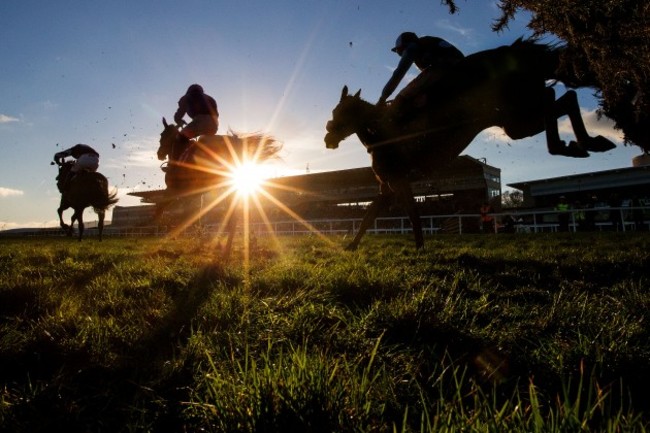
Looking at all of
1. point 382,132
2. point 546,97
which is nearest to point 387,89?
point 382,132

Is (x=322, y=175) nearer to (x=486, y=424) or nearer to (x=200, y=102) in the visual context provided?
(x=200, y=102)

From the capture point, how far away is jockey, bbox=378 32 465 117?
16.9ft

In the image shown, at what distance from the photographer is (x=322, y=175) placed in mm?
40531

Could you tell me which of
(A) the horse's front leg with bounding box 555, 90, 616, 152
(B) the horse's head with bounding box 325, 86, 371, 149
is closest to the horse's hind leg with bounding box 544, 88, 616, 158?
(A) the horse's front leg with bounding box 555, 90, 616, 152

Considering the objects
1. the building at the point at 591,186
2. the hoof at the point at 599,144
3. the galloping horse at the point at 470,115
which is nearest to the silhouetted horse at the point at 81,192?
the galloping horse at the point at 470,115

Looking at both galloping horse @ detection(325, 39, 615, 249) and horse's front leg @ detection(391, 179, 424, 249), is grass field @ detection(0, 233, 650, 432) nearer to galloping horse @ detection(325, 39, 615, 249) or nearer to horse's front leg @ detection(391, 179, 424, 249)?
galloping horse @ detection(325, 39, 615, 249)

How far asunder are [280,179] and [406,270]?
3949 cm

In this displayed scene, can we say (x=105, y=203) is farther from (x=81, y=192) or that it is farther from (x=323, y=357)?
(x=323, y=357)

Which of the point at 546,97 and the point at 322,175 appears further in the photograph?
the point at 322,175

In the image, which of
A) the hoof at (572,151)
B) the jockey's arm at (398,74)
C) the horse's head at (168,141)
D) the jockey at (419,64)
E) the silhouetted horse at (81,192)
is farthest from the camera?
Answer: the silhouetted horse at (81,192)

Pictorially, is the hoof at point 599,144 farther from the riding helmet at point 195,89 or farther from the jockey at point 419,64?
the riding helmet at point 195,89

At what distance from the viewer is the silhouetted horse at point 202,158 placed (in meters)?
6.98

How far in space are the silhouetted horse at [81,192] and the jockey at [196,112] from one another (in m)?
8.13

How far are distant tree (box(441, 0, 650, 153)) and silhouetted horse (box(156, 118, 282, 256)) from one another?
418 centimetres
